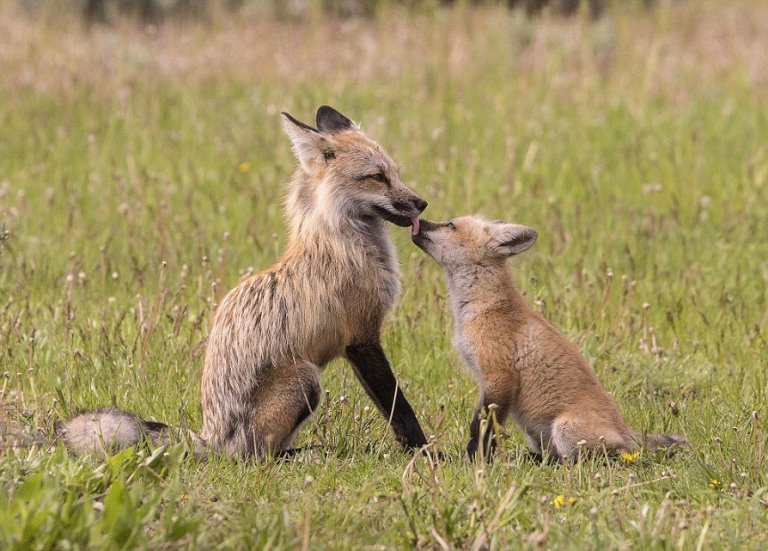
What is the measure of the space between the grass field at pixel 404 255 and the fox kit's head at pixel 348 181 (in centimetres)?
88

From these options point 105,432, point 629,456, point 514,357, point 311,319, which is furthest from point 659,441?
point 105,432

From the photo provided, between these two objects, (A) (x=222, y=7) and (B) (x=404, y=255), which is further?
(A) (x=222, y=7)

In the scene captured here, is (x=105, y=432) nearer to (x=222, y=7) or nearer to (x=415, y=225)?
(x=415, y=225)

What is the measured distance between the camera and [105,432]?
5195 mm

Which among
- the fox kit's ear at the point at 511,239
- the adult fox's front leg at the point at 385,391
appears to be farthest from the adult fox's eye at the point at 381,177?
the adult fox's front leg at the point at 385,391

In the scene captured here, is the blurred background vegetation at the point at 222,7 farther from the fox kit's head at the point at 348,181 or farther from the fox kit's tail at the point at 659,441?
the fox kit's tail at the point at 659,441

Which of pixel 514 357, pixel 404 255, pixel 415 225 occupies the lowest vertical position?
pixel 404 255

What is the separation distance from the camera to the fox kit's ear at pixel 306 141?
5.90 m

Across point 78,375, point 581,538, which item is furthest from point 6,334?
point 581,538

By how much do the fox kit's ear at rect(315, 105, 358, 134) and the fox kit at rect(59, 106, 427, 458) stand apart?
22 cm

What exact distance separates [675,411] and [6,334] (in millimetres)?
3901

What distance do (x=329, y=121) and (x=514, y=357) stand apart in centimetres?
172

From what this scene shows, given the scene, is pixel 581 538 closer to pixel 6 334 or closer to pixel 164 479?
pixel 164 479

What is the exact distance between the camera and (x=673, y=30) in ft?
60.5
